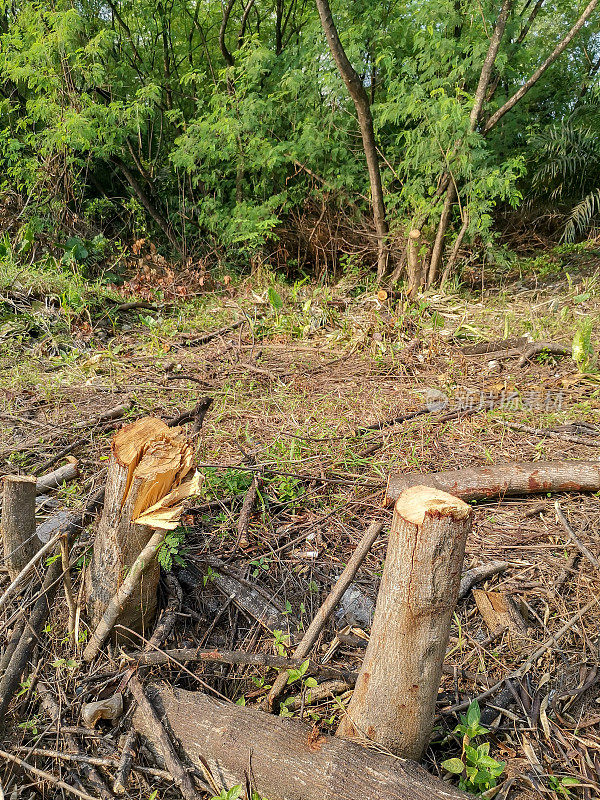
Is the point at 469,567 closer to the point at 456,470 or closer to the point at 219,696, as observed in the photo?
the point at 456,470

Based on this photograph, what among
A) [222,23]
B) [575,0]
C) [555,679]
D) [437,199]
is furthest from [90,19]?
[555,679]

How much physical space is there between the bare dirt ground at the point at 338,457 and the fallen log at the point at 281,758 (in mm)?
131

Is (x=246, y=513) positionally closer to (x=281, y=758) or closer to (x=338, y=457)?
(x=338, y=457)

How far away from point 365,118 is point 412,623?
17.2ft

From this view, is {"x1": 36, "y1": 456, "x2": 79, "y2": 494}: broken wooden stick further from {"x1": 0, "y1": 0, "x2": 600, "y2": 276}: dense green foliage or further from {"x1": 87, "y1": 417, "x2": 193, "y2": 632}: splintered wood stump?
{"x1": 0, "y1": 0, "x2": 600, "y2": 276}: dense green foliage

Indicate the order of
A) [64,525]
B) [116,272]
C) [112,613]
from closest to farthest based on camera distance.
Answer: [112,613] < [64,525] < [116,272]

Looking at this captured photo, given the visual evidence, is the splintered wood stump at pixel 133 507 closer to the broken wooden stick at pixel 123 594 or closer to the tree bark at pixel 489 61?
the broken wooden stick at pixel 123 594

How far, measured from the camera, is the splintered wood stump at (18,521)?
1.99m

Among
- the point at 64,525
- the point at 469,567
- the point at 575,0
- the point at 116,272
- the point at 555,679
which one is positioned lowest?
the point at 555,679

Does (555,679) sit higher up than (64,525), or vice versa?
(64,525)

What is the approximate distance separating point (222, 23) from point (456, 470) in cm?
723

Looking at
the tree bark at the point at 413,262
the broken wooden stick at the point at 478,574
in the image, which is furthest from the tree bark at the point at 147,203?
the broken wooden stick at the point at 478,574

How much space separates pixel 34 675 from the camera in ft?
5.87

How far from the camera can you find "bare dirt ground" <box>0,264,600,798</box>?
1.74m
